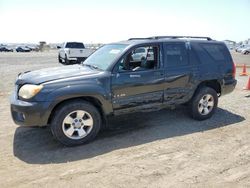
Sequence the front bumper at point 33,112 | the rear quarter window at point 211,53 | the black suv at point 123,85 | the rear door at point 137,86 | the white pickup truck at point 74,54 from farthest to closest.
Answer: the white pickup truck at point 74,54
the rear quarter window at point 211,53
the rear door at point 137,86
the black suv at point 123,85
the front bumper at point 33,112

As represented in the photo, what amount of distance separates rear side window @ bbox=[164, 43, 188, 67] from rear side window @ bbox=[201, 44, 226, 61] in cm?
65

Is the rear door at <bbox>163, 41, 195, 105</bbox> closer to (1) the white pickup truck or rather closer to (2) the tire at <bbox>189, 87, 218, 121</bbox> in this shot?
(2) the tire at <bbox>189, 87, 218, 121</bbox>

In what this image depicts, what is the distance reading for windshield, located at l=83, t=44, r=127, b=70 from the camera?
5402mm

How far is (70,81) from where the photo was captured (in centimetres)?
480

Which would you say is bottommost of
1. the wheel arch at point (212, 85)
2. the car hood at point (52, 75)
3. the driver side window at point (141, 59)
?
the wheel arch at point (212, 85)

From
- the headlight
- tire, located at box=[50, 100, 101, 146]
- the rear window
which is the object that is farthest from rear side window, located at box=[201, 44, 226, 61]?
the rear window

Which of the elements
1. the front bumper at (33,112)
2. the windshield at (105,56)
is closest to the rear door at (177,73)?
the windshield at (105,56)

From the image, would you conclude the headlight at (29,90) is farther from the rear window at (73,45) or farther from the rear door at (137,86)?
the rear window at (73,45)

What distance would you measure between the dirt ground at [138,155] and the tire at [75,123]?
0.17 meters

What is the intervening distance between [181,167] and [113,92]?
182cm

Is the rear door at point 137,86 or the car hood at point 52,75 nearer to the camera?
the car hood at point 52,75

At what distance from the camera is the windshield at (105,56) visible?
5402 millimetres

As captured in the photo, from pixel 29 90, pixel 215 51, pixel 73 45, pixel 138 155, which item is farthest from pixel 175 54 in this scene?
pixel 73 45

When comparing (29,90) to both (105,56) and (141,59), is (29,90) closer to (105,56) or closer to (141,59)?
(105,56)
